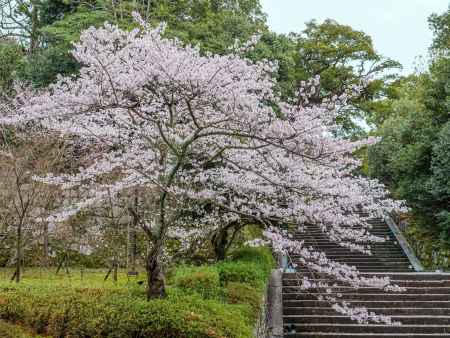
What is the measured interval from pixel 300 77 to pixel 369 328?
14.8m

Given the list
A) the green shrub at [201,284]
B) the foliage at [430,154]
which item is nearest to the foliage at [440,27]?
the foliage at [430,154]

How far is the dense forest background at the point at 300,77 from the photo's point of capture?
12.2 metres

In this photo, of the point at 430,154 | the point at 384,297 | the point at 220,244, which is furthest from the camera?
the point at 430,154

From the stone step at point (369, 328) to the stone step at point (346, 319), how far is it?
0.18 metres

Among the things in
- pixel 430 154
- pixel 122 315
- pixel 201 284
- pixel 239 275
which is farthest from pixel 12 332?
pixel 430 154

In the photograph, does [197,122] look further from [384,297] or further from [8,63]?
[8,63]

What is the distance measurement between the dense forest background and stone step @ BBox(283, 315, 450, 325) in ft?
9.73

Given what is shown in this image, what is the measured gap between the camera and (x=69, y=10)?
62.6 ft

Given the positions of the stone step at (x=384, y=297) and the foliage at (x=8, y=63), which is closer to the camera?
the stone step at (x=384, y=297)

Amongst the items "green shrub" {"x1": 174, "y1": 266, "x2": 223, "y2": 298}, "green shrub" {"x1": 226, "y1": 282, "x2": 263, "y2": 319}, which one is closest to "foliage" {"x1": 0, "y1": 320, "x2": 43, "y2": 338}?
"green shrub" {"x1": 174, "y1": 266, "x2": 223, "y2": 298}

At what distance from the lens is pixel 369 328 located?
932 centimetres

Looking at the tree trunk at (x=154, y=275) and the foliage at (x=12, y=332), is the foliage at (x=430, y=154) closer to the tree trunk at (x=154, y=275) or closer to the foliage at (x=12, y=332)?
the tree trunk at (x=154, y=275)

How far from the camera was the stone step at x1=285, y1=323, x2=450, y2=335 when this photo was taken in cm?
912

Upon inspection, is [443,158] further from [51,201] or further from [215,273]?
[51,201]
